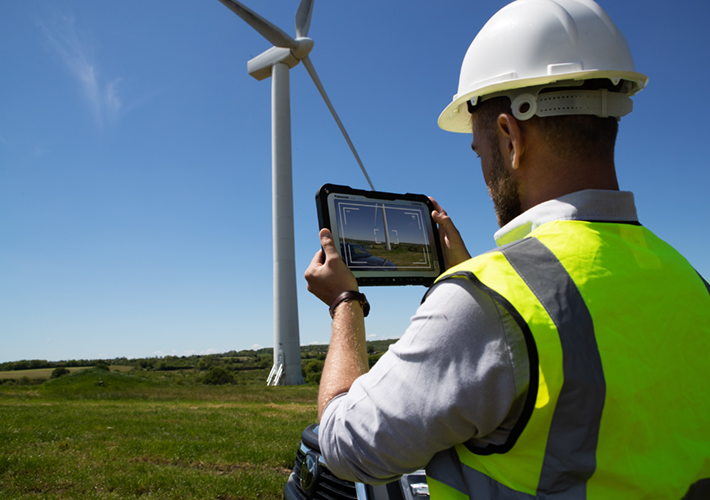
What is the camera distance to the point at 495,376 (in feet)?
3.53

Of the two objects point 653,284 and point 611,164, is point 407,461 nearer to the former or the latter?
point 653,284

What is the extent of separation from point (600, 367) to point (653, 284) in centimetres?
31

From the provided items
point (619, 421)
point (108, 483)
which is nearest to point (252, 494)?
point (108, 483)

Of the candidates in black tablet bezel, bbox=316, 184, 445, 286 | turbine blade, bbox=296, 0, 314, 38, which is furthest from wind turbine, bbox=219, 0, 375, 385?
black tablet bezel, bbox=316, 184, 445, 286

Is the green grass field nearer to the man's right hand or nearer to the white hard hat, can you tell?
the man's right hand

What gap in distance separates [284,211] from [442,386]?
29.3m

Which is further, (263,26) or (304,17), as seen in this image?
(304,17)

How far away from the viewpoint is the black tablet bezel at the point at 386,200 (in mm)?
2111

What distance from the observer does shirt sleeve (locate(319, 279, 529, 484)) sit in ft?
3.54

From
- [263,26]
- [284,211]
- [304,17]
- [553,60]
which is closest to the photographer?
[553,60]

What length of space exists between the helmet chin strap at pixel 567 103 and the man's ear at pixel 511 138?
3cm

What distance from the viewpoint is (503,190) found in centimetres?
157

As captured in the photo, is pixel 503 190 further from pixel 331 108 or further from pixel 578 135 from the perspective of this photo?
pixel 331 108

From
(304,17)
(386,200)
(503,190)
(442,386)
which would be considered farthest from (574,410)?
(304,17)
